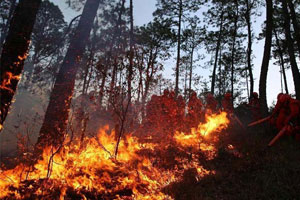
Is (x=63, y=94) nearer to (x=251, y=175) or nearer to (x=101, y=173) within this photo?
(x=101, y=173)

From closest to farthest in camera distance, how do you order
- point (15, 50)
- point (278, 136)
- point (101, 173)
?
point (15, 50), point (101, 173), point (278, 136)

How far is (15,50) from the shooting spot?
3.78m

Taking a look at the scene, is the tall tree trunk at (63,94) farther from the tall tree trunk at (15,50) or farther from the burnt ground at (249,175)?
the burnt ground at (249,175)

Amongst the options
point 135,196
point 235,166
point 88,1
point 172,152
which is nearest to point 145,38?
point 88,1

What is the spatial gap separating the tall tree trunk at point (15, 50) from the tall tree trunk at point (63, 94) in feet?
7.06

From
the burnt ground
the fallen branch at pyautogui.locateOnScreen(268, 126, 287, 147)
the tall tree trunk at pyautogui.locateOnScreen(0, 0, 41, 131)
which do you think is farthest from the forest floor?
the tall tree trunk at pyautogui.locateOnScreen(0, 0, 41, 131)

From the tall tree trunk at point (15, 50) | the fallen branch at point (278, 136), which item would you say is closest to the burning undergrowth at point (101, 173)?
the tall tree trunk at point (15, 50)

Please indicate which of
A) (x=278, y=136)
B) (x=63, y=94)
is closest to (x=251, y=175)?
(x=278, y=136)

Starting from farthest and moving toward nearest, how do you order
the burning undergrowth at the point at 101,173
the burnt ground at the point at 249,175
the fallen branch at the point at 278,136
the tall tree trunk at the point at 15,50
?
1. the fallen branch at the point at 278,136
2. the burnt ground at the point at 249,175
3. the burning undergrowth at the point at 101,173
4. the tall tree trunk at the point at 15,50

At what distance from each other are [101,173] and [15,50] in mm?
3440

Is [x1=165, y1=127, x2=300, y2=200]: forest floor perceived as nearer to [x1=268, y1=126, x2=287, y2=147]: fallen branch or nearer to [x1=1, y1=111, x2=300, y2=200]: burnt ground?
[x1=1, y1=111, x2=300, y2=200]: burnt ground

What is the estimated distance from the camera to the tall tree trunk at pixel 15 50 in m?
3.66

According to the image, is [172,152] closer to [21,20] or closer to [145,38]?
[21,20]

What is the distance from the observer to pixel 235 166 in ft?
20.2
